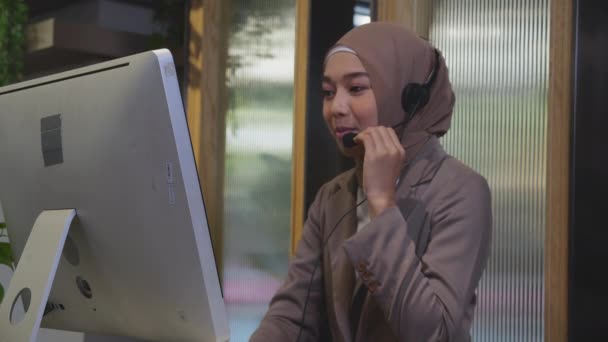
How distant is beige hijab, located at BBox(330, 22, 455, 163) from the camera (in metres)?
1.43

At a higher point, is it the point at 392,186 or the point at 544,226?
the point at 392,186

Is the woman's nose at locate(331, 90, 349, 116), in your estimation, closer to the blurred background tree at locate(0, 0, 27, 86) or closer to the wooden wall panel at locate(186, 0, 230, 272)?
the wooden wall panel at locate(186, 0, 230, 272)

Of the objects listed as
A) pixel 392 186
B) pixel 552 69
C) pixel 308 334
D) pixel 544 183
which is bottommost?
pixel 308 334

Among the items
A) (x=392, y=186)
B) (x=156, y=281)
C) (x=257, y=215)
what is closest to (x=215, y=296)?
(x=156, y=281)

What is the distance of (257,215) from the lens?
3672 millimetres

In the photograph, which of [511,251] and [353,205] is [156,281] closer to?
[353,205]

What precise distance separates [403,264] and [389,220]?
8 centimetres

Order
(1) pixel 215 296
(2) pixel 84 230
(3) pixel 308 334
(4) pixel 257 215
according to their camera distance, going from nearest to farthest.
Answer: (1) pixel 215 296
(2) pixel 84 230
(3) pixel 308 334
(4) pixel 257 215

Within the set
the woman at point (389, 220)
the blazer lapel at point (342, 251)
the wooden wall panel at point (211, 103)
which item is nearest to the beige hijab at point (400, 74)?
the woman at point (389, 220)

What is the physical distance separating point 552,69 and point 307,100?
121 centimetres

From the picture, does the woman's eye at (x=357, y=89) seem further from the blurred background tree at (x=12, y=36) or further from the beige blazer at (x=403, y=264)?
the blurred background tree at (x=12, y=36)

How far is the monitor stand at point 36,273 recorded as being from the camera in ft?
3.81

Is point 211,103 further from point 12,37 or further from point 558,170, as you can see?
point 558,170

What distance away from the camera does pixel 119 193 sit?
44.9 inches
